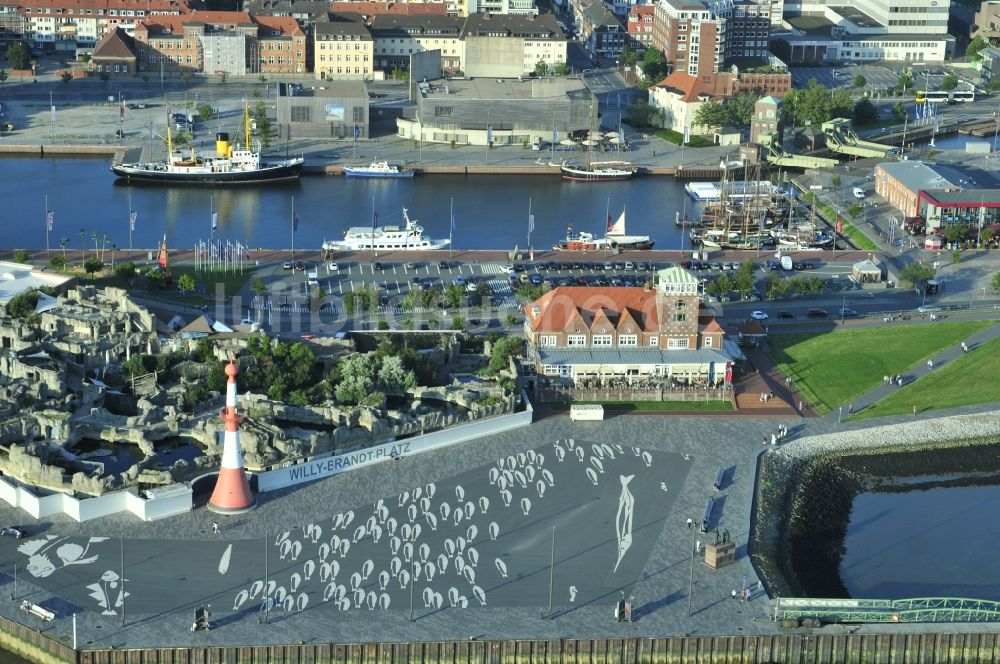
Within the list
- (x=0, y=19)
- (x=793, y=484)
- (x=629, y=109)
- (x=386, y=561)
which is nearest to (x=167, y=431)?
(x=386, y=561)

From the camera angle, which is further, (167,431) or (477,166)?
(477,166)

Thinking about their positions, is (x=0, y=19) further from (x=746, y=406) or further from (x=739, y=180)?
(x=746, y=406)

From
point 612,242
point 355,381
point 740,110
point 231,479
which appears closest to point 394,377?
point 355,381

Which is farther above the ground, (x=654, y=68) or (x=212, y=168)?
(x=654, y=68)

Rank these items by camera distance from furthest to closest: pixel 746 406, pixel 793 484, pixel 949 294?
pixel 949 294 → pixel 746 406 → pixel 793 484

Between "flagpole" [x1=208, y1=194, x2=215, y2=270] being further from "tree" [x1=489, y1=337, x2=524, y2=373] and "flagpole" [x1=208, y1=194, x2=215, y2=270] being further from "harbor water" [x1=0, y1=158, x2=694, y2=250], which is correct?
"tree" [x1=489, y1=337, x2=524, y2=373]

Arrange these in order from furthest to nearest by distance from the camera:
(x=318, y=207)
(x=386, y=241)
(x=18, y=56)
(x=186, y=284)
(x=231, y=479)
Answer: (x=18, y=56) → (x=318, y=207) → (x=386, y=241) → (x=186, y=284) → (x=231, y=479)

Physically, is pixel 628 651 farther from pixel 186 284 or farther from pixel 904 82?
pixel 904 82

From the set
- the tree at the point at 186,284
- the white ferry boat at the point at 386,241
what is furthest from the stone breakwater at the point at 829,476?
the white ferry boat at the point at 386,241
